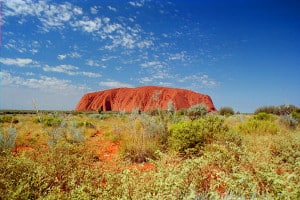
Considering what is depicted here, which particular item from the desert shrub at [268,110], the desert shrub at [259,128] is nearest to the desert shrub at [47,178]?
the desert shrub at [259,128]

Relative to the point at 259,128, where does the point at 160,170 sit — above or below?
below

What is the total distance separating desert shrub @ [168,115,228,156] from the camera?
7.68 m

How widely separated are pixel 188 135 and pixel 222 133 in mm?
903

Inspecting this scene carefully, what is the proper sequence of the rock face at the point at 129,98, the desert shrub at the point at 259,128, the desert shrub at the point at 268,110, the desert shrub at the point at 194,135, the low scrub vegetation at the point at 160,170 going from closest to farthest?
the low scrub vegetation at the point at 160,170
the desert shrub at the point at 194,135
the desert shrub at the point at 259,128
the desert shrub at the point at 268,110
the rock face at the point at 129,98

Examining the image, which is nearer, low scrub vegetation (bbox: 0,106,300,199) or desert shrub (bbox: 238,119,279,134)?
low scrub vegetation (bbox: 0,106,300,199)

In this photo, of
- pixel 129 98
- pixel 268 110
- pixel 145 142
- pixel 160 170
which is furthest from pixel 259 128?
pixel 129 98

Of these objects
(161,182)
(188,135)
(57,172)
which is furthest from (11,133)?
(161,182)

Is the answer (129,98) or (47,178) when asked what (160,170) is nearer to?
(47,178)

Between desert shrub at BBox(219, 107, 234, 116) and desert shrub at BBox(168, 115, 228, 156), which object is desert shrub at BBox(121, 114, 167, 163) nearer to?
desert shrub at BBox(168, 115, 228, 156)

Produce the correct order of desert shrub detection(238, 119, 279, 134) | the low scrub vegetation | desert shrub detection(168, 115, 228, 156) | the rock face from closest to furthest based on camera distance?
the low scrub vegetation, desert shrub detection(168, 115, 228, 156), desert shrub detection(238, 119, 279, 134), the rock face

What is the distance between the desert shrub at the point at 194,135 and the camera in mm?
7684

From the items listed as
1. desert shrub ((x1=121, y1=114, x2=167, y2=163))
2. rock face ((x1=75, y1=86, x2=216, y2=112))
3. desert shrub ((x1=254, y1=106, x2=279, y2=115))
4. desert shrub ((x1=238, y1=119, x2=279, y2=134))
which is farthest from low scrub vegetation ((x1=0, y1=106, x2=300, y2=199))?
rock face ((x1=75, y1=86, x2=216, y2=112))

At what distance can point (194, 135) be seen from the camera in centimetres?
795

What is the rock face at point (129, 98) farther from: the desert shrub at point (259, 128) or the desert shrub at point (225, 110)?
the desert shrub at point (259, 128)
